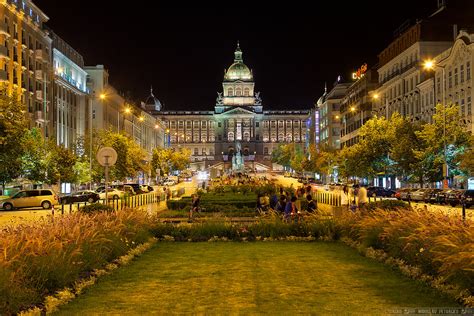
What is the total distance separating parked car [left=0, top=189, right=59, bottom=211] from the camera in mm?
48656

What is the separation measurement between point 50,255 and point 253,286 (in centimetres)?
389

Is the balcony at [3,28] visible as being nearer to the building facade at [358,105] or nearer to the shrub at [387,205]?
the shrub at [387,205]

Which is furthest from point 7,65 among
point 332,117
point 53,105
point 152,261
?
point 332,117

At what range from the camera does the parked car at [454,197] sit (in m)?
46.5

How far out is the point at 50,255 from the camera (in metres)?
12.3

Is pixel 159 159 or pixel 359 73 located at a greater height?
pixel 359 73

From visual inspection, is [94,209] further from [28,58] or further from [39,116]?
[39,116]

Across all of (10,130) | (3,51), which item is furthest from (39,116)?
(10,130)

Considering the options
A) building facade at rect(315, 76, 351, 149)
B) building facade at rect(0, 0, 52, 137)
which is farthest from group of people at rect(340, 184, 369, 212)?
building facade at rect(315, 76, 351, 149)

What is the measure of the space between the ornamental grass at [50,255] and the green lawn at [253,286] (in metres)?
0.51

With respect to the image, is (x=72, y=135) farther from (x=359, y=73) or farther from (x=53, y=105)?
(x=359, y=73)

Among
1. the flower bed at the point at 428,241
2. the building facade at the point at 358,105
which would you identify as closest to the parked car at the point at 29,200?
the flower bed at the point at 428,241

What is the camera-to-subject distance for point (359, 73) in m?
124

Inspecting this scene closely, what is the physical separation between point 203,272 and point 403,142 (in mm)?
53782
